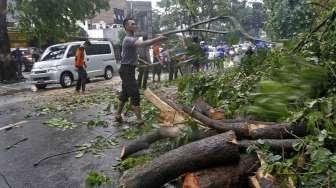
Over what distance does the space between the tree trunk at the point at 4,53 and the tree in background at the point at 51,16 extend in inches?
A: 28.6

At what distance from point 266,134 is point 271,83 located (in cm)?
71

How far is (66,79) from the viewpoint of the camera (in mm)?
18125

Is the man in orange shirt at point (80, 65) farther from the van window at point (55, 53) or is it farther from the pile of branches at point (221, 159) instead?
the pile of branches at point (221, 159)

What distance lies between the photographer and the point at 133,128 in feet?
26.9

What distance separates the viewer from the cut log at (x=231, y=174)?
412cm

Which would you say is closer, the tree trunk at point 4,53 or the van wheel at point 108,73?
Answer: the tree trunk at point 4,53

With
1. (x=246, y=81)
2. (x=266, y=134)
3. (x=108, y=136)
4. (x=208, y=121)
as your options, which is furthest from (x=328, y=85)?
(x=108, y=136)

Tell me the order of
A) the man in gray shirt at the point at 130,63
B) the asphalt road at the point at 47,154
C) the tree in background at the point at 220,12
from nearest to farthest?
the asphalt road at the point at 47,154 → the man in gray shirt at the point at 130,63 → the tree in background at the point at 220,12

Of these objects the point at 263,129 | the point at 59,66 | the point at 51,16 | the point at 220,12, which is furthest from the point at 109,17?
the point at 263,129

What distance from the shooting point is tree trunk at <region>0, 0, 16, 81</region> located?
2041 cm

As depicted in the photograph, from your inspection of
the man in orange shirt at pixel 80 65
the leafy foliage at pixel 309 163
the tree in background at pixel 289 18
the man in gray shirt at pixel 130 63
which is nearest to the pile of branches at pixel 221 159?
the leafy foliage at pixel 309 163

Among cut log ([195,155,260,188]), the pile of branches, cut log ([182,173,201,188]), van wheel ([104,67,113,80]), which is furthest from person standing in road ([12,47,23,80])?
cut log ([195,155,260,188])

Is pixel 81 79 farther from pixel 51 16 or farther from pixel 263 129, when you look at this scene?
pixel 263 129

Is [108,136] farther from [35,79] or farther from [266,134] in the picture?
[35,79]
